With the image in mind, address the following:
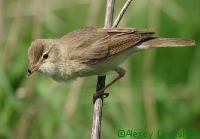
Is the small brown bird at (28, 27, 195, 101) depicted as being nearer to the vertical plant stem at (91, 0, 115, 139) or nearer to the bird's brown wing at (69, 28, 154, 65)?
the bird's brown wing at (69, 28, 154, 65)

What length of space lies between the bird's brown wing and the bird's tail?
2.6 inches

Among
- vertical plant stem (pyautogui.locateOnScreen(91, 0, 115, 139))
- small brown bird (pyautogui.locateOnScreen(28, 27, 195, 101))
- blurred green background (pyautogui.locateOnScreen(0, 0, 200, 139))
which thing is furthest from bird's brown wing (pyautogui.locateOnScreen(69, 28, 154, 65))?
blurred green background (pyautogui.locateOnScreen(0, 0, 200, 139))

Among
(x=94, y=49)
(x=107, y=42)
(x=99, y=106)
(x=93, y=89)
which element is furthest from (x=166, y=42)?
(x=93, y=89)

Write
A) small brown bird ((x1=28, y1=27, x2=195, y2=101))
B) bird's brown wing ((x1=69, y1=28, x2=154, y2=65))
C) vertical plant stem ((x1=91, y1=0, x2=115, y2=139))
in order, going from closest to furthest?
vertical plant stem ((x1=91, y1=0, x2=115, y2=139)), small brown bird ((x1=28, y1=27, x2=195, y2=101)), bird's brown wing ((x1=69, y1=28, x2=154, y2=65))

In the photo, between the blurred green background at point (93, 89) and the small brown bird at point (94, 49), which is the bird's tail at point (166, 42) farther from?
the blurred green background at point (93, 89)

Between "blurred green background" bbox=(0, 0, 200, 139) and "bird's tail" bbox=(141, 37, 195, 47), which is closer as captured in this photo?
"bird's tail" bbox=(141, 37, 195, 47)

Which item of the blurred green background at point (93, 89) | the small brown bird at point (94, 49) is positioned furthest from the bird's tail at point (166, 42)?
the blurred green background at point (93, 89)

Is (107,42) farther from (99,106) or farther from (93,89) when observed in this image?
(93,89)

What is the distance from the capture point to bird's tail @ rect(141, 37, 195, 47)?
498cm

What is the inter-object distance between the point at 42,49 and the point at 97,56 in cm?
64

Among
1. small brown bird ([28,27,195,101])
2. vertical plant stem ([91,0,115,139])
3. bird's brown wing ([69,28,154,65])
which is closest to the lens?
vertical plant stem ([91,0,115,139])

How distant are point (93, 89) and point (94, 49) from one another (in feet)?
3.39

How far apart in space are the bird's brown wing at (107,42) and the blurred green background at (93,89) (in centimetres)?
42

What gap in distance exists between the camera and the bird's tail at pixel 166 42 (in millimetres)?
4984
